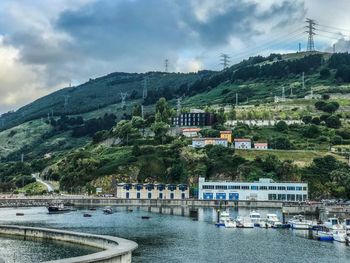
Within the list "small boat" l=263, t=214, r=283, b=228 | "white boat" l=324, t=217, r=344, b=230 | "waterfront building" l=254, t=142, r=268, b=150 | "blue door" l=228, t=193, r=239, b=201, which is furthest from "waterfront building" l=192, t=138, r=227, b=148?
"white boat" l=324, t=217, r=344, b=230

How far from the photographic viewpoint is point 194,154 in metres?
188

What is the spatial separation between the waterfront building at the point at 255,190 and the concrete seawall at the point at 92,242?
91.6 meters

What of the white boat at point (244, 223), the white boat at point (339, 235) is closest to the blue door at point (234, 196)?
the white boat at point (244, 223)

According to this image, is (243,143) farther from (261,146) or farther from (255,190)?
(255,190)

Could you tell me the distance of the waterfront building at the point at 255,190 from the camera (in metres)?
164

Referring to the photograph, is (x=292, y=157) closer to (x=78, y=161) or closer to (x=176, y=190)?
(x=176, y=190)

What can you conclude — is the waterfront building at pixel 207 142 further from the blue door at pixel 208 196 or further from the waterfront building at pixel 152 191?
the blue door at pixel 208 196

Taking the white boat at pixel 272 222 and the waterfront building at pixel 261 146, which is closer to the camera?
the white boat at pixel 272 222


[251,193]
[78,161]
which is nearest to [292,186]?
[251,193]

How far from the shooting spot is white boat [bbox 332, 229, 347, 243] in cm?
9107

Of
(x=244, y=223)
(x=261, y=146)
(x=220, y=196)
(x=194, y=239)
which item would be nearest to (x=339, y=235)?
(x=244, y=223)

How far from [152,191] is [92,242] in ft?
337

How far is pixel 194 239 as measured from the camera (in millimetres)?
87438

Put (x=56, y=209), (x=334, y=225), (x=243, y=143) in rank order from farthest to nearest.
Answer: (x=243, y=143) < (x=56, y=209) < (x=334, y=225)
